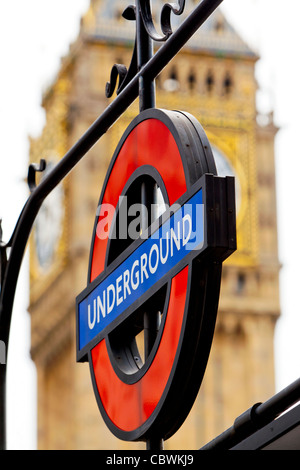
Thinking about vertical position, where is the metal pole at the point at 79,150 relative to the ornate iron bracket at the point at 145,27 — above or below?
below

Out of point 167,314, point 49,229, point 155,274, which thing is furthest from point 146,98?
point 49,229

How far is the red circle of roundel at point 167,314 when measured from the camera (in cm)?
611

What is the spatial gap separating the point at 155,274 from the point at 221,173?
4159 cm

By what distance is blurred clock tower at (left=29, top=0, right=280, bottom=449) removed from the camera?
160 feet

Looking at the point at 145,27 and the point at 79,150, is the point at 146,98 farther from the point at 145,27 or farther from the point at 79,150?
the point at 79,150

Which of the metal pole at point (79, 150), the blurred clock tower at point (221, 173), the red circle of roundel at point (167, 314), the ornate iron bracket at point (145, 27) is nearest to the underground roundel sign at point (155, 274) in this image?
the red circle of roundel at point (167, 314)

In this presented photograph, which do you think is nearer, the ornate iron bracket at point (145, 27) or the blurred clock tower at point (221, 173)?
the ornate iron bracket at point (145, 27)

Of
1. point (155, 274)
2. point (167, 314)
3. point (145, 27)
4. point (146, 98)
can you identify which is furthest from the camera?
point (145, 27)

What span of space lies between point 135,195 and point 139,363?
32.8 inches

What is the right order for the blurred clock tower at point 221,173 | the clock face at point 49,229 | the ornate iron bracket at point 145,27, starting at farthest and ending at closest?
the clock face at point 49,229 < the blurred clock tower at point 221,173 < the ornate iron bracket at point 145,27

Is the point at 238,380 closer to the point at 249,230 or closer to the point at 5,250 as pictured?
the point at 249,230

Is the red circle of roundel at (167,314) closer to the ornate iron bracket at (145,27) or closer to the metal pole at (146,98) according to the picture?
the metal pole at (146,98)

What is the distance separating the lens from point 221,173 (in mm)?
47875

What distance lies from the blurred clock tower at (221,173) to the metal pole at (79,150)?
3878 centimetres
